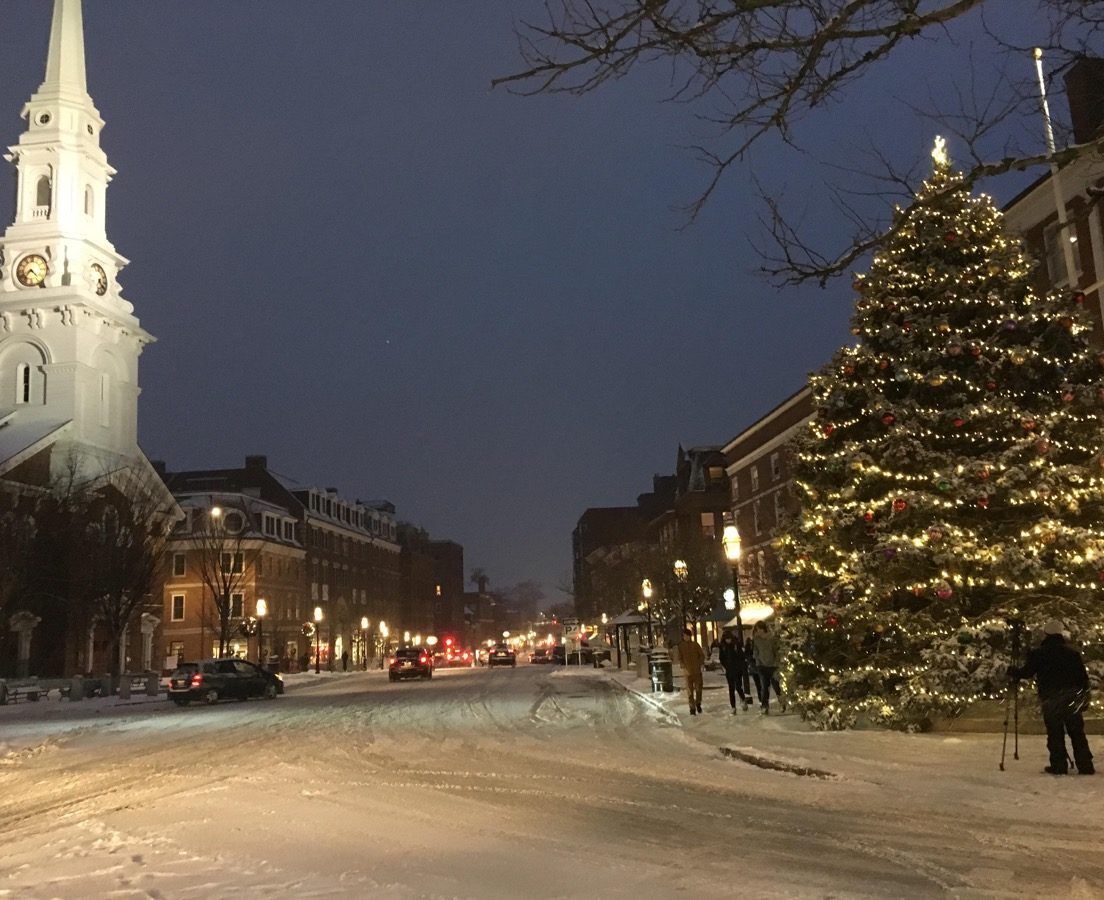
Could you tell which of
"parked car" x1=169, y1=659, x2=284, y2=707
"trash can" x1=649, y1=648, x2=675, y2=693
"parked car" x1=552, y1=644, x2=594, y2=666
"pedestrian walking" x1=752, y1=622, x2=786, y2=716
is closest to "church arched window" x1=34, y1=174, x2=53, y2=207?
"parked car" x1=169, y1=659, x2=284, y2=707

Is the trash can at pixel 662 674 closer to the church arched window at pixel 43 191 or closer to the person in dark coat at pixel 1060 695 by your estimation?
the person in dark coat at pixel 1060 695

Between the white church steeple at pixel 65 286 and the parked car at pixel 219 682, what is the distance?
28034 millimetres

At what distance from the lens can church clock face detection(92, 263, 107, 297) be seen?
6206cm

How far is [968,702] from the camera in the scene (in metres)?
14.7

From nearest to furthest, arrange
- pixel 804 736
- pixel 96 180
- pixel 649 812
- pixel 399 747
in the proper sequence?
pixel 649 812 → pixel 804 736 → pixel 399 747 → pixel 96 180

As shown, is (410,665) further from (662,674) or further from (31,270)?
(31,270)

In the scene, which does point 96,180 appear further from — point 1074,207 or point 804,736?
point 804,736

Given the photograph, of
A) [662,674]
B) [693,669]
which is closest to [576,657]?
[662,674]

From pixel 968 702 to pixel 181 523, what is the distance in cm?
6513

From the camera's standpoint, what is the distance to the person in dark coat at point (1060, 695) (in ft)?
35.4

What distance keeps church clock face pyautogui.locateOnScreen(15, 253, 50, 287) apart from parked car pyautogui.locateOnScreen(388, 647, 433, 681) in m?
32.6

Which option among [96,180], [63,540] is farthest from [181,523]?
[63,540]

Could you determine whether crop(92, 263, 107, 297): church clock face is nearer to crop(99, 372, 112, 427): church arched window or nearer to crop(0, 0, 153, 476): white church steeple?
crop(0, 0, 153, 476): white church steeple

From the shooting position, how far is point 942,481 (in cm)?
1550
